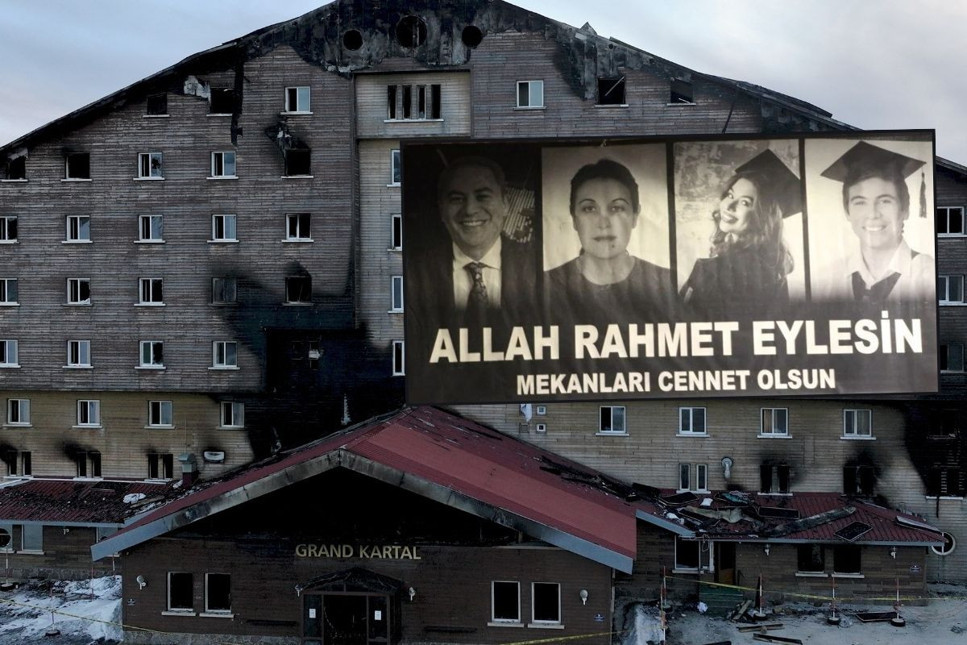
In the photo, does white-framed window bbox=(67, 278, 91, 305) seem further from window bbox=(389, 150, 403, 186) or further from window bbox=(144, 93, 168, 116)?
window bbox=(389, 150, 403, 186)

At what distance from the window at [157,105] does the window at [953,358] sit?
3181 centimetres

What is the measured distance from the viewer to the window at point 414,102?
99.5 ft

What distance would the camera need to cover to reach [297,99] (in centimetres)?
3041

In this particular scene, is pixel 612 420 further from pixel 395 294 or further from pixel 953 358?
pixel 953 358

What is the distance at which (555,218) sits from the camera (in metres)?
11.3

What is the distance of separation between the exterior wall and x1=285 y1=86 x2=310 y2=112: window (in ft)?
56.2

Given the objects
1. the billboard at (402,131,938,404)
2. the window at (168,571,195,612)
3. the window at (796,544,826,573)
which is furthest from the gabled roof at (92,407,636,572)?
the billboard at (402,131,938,404)

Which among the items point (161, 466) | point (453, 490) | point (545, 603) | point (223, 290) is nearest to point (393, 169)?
point (223, 290)

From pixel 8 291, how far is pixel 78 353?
408cm

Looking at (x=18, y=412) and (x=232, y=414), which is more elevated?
(x=18, y=412)

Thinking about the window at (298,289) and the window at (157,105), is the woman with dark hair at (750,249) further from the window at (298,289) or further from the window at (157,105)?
the window at (157,105)

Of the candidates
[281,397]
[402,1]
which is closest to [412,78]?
[402,1]

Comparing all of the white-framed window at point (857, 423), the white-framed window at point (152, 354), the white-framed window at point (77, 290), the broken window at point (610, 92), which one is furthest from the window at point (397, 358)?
the white-framed window at point (857, 423)

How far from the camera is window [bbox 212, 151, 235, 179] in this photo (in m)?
30.8
